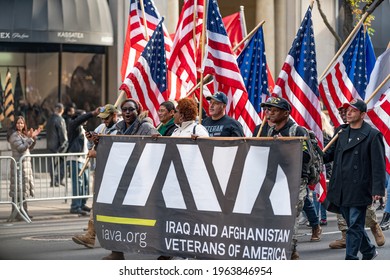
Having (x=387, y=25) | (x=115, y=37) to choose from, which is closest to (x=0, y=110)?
(x=115, y=37)

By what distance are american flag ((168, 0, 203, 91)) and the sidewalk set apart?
361cm

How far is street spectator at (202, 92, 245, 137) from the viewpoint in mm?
11781

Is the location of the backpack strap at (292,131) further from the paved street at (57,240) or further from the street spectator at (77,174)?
the street spectator at (77,174)

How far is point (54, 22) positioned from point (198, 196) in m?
14.6

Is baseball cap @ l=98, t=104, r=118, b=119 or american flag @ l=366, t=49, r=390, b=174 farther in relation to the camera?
american flag @ l=366, t=49, r=390, b=174

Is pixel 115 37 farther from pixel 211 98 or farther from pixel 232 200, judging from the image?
pixel 232 200

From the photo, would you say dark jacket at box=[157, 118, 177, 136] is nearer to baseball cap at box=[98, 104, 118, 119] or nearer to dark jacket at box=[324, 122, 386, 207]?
baseball cap at box=[98, 104, 118, 119]

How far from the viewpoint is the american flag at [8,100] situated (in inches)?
952

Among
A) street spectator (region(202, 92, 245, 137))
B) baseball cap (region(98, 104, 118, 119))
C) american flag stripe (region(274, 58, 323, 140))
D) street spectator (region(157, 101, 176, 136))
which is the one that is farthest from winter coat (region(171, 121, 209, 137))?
baseball cap (region(98, 104, 118, 119))

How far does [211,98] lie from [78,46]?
1353cm

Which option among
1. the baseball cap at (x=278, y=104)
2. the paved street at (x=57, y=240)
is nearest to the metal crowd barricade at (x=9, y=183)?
the paved street at (x=57, y=240)

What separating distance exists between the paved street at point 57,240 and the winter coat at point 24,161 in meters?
0.39

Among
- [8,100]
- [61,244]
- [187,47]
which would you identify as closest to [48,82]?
[8,100]
